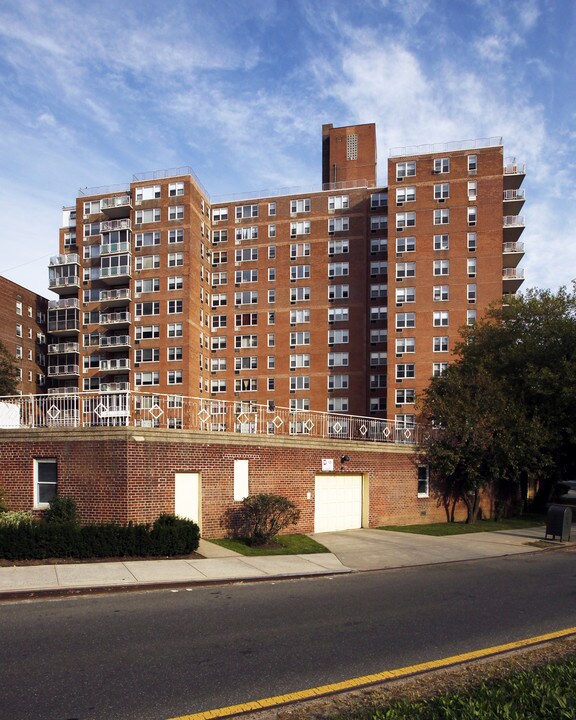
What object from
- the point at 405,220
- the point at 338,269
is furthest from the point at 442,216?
the point at 338,269

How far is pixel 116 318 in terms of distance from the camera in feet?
228

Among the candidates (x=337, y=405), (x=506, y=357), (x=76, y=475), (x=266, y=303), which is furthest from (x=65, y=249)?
(x=76, y=475)

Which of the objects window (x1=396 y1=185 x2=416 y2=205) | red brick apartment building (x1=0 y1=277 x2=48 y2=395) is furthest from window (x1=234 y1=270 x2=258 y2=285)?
red brick apartment building (x1=0 y1=277 x2=48 y2=395)

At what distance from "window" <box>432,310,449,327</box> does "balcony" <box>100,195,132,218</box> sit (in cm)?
3422

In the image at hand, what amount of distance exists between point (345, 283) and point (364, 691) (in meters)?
64.7

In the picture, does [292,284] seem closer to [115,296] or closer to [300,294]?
[300,294]

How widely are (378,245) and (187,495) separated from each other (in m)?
54.5

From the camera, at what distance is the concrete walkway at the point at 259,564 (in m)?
13.0

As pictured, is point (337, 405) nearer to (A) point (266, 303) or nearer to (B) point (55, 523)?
(A) point (266, 303)

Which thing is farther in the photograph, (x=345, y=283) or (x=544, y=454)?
(x=345, y=283)

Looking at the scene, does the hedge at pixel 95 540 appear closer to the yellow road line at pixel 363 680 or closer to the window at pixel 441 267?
the yellow road line at pixel 363 680

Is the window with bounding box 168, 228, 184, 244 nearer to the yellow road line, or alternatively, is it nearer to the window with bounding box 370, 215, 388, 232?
the window with bounding box 370, 215, 388, 232

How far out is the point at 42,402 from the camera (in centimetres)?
1967

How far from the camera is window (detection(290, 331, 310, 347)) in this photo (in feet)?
232
